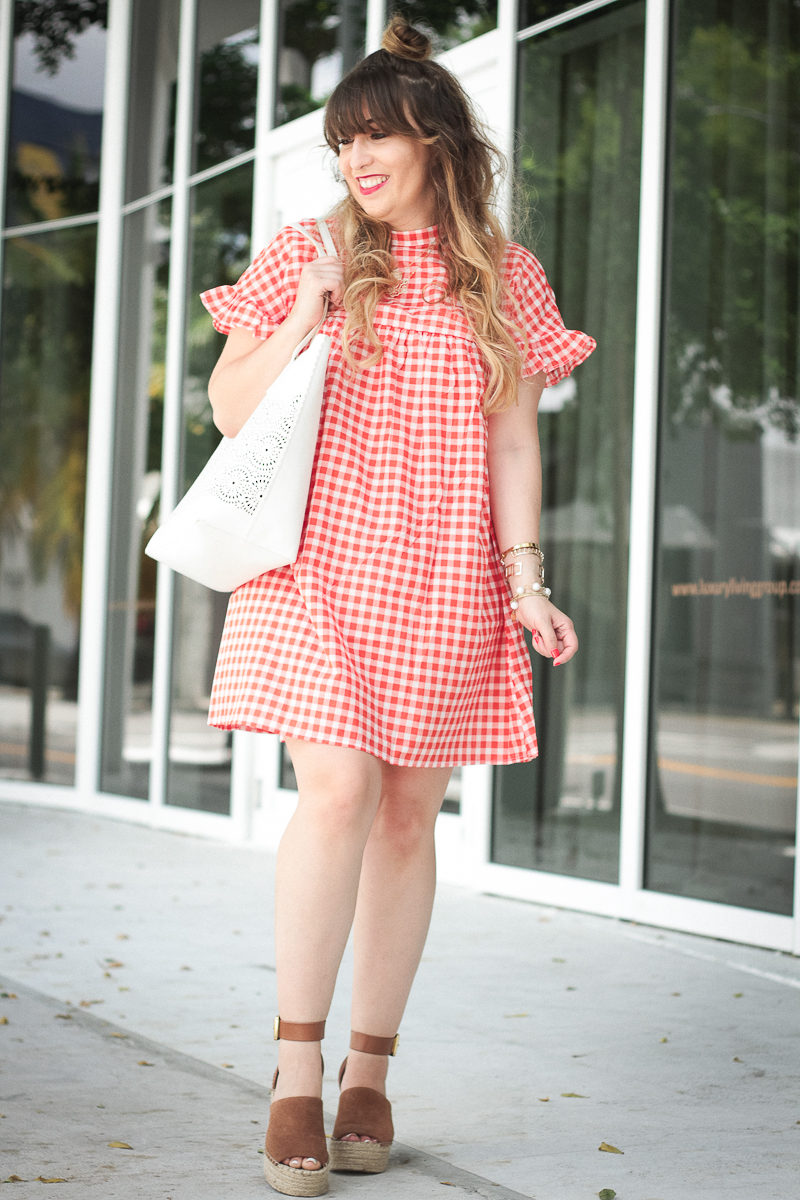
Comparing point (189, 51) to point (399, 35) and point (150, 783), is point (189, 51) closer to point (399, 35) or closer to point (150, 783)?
point (150, 783)

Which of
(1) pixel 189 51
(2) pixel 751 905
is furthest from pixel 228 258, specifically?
(2) pixel 751 905

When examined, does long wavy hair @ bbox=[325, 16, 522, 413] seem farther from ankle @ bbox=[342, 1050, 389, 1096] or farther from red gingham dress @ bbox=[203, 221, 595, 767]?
ankle @ bbox=[342, 1050, 389, 1096]

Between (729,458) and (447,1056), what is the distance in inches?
93.7

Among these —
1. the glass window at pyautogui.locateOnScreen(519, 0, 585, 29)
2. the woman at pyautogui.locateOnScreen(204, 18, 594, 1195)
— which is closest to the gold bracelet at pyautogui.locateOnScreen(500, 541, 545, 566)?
the woman at pyautogui.locateOnScreen(204, 18, 594, 1195)

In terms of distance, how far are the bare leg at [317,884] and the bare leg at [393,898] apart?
13 centimetres

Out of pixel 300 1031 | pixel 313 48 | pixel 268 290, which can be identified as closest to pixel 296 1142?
pixel 300 1031

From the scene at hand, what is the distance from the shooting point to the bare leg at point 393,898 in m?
2.13

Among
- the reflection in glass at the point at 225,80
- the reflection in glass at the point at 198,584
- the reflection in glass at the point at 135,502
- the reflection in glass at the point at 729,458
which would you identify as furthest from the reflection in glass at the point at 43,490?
the reflection in glass at the point at 729,458

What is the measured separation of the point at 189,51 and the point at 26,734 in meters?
3.37

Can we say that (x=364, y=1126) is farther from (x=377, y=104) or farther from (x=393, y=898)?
(x=377, y=104)

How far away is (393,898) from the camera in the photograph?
2.16 metres

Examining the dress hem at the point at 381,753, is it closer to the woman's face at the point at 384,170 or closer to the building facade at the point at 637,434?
the woman's face at the point at 384,170

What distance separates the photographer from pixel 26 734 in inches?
287

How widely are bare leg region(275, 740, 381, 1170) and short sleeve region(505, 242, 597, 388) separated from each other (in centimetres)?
70
